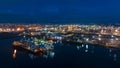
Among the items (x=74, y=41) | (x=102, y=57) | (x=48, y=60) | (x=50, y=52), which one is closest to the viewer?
(x=48, y=60)

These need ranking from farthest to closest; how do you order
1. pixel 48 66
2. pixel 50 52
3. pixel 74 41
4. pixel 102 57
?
pixel 74 41 → pixel 50 52 → pixel 102 57 → pixel 48 66

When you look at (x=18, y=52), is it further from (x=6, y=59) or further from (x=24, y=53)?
(x=6, y=59)

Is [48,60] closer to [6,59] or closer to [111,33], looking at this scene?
[6,59]

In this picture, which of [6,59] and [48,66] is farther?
[6,59]

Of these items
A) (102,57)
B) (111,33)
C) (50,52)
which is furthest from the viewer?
(111,33)

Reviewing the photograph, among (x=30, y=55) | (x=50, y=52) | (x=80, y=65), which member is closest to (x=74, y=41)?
(x=50, y=52)

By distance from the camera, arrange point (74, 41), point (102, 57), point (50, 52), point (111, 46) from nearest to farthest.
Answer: point (102, 57) < point (50, 52) < point (111, 46) < point (74, 41)

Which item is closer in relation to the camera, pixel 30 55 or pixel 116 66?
pixel 116 66

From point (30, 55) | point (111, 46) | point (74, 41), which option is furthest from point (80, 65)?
point (74, 41)
